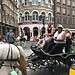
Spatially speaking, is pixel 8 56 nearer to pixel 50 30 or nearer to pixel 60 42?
pixel 60 42

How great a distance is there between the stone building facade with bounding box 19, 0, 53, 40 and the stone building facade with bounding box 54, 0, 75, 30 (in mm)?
6146

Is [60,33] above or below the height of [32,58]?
above

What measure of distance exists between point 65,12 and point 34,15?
14822mm

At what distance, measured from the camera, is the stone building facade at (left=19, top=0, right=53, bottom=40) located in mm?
74688

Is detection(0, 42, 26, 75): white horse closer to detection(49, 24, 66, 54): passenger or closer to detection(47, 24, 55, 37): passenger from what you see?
detection(49, 24, 66, 54): passenger

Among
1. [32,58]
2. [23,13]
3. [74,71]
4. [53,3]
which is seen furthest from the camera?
[53,3]

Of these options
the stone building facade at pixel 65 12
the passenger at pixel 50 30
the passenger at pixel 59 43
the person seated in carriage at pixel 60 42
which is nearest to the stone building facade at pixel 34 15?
the stone building facade at pixel 65 12

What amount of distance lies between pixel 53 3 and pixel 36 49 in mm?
72643

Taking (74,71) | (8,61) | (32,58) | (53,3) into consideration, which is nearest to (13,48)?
(8,61)

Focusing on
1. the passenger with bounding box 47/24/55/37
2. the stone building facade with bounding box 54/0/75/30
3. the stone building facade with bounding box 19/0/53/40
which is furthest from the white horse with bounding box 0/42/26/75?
the stone building facade with bounding box 54/0/75/30

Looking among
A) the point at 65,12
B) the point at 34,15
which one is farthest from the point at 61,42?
the point at 65,12

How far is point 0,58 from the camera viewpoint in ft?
13.2

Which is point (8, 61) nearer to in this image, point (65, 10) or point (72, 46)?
point (72, 46)

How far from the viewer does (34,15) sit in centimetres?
7469
